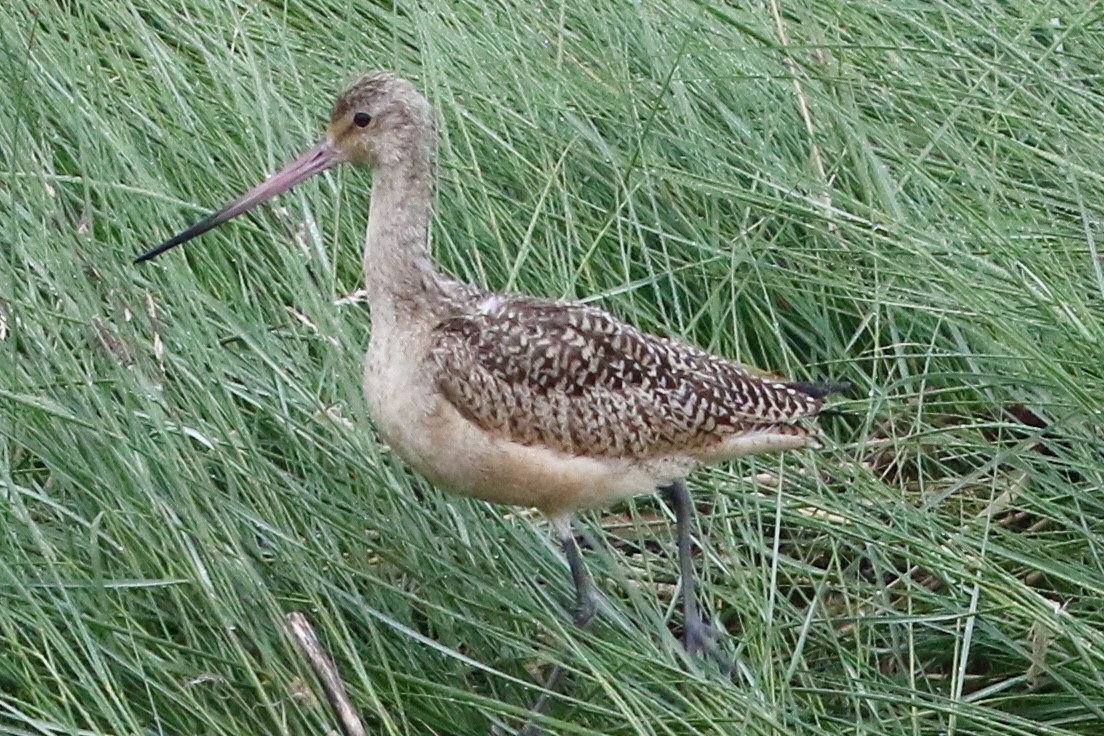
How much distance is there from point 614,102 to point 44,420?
179 centimetres

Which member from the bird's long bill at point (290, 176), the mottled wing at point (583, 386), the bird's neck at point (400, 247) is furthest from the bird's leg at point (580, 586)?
the bird's long bill at point (290, 176)

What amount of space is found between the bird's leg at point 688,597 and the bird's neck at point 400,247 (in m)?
0.63

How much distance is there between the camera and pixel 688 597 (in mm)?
3598

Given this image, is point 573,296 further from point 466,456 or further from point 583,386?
point 466,456

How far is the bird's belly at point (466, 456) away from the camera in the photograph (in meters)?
3.39

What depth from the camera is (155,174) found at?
4.07 meters

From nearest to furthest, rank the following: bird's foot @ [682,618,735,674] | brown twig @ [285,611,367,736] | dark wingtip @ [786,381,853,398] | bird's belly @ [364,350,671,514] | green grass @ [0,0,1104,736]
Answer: brown twig @ [285,611,367,736], green grass @ [0,0,1104,736], bird's belly @ [364,350,671,514], bird's foot @ [682,618,735,674], dark wingtip @ [786,381,853,398]

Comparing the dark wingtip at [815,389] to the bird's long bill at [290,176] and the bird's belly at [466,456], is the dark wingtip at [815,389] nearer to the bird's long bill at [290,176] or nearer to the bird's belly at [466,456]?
the bird's belly at [466,456]

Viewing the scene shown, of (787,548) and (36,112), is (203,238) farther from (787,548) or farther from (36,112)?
(787,548)

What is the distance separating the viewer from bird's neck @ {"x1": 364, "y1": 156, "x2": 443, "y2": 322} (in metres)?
3.56

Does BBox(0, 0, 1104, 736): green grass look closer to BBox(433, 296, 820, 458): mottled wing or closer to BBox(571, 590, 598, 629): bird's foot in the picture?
BBox(571, 590, 598, 629): bird's foot

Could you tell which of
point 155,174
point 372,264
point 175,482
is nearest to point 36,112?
point 155,174

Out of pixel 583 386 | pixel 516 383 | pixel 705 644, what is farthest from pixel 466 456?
pixel 705 644

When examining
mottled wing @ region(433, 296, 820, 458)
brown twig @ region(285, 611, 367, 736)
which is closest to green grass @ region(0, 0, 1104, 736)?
brown twig @ region(285, 611, 367, 736)
